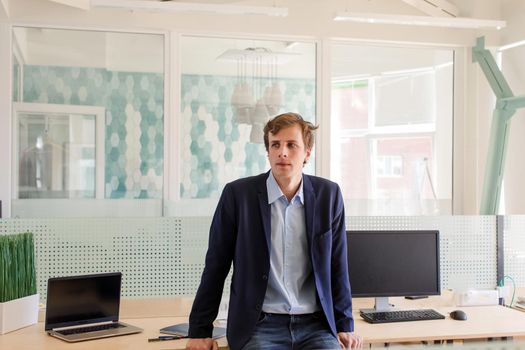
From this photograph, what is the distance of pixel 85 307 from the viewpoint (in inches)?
114

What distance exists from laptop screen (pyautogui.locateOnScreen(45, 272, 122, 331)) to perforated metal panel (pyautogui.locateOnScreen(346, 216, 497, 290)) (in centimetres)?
155

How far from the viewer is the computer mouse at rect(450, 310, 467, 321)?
3139mm

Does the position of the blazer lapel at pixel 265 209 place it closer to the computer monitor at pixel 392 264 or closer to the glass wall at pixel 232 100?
the computer monitor at pixel 392 264

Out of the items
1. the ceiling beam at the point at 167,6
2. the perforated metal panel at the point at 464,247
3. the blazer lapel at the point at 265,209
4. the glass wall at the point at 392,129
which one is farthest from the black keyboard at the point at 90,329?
the glass wall at the point at 392,129

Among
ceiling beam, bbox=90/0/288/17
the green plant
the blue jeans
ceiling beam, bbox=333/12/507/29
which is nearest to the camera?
the blue jeans

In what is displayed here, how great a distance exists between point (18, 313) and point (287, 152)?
1.46 meters

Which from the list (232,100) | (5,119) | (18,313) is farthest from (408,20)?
(18,313)

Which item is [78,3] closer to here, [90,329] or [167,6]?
[167,6]

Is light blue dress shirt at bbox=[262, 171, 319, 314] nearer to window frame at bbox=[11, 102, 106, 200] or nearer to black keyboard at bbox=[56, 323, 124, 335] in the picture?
black keyboard at bbox=[56, 323, 124, 335]

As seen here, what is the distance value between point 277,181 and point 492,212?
8.44 feet

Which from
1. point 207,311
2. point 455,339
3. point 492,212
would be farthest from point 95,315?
point 492,212

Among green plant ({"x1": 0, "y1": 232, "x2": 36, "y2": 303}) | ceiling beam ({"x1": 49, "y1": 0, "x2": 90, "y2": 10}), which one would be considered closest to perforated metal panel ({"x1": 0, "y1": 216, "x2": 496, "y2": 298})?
green plant ({"x1": 0, "y1": 232, "x2": 36, "y2": 303})

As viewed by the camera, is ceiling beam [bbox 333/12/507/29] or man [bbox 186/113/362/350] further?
ceiling beam [bbox 333/12/507/29]

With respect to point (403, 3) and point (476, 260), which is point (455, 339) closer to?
point (476, 260)
